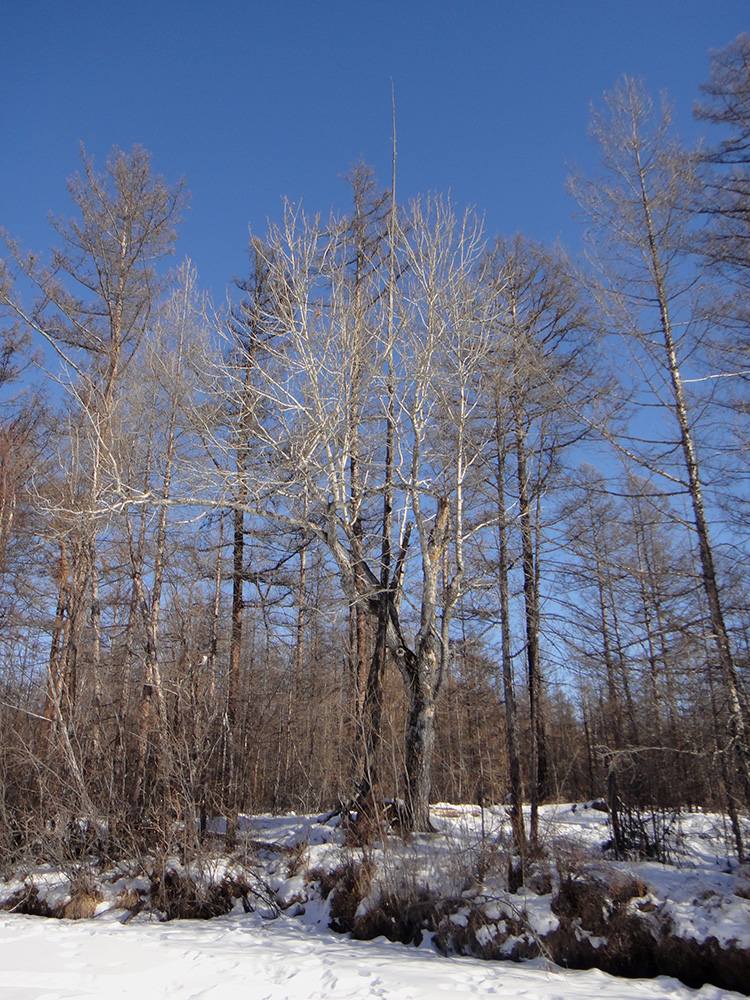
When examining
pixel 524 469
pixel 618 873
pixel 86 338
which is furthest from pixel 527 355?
→ pixel 86 338

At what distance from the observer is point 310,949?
25.4ft

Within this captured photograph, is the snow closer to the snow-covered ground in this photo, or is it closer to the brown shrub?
the snow-covered ground

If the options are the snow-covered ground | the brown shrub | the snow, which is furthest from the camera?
the brown shrub

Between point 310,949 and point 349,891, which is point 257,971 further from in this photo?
point 349,891

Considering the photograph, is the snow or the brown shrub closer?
the snow

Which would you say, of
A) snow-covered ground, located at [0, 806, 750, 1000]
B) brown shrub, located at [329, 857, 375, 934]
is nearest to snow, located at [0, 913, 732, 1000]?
snow-covered ground, located at [0, 806, 750, 1000]

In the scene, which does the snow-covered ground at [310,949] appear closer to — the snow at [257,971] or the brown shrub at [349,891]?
the snow at [257,971]

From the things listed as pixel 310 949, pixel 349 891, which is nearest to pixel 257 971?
pixel 310 949

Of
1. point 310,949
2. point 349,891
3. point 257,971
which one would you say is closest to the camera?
point 257,971

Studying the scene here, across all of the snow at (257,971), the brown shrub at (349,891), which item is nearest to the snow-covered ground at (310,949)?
the snow at (257,971)

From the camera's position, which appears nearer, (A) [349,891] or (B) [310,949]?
(B) [310,949]

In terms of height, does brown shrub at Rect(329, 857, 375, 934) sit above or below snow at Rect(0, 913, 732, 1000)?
above

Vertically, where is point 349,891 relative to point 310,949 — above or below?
above

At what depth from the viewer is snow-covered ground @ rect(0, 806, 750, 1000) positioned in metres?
6.30
